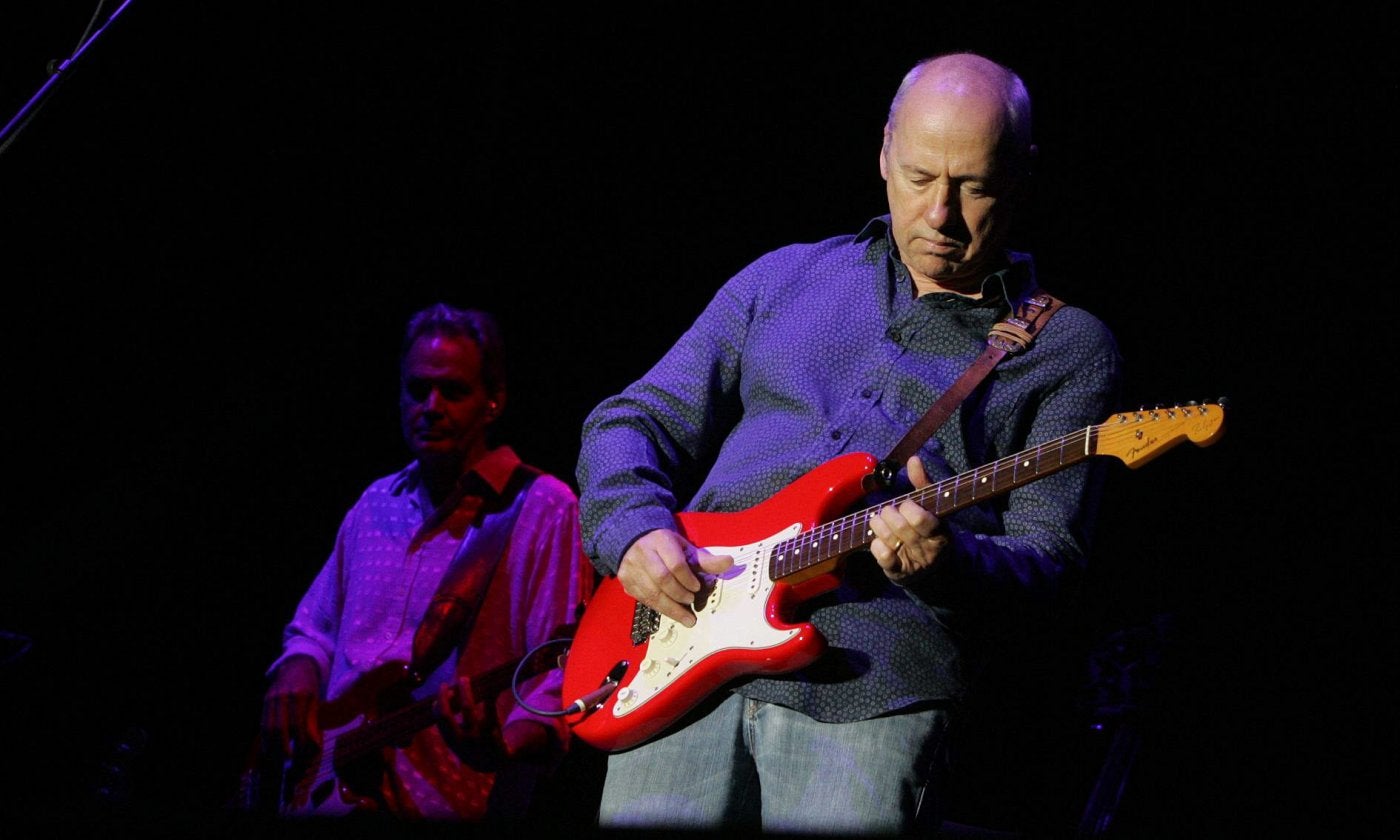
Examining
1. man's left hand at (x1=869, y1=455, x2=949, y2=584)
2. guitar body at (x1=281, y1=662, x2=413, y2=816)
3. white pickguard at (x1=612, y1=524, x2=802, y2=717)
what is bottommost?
guitar body at (x1=281, y1=662, x2=413, y2=816)

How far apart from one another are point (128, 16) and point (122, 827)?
2.05 meters

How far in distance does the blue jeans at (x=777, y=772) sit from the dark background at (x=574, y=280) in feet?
5.73

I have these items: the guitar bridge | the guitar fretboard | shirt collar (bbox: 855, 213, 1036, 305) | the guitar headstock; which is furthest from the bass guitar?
the guitar headstock

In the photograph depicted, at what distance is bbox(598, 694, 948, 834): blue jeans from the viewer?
205 cm

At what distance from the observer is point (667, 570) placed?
2.30m

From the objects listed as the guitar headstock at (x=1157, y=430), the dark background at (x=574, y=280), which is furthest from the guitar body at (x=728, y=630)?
the dark background at (x=574, y=280)

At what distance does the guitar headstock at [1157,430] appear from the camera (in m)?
2.13

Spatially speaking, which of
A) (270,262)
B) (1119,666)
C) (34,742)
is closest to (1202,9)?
(1119,666)

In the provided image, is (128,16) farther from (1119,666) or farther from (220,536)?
(1119,666)

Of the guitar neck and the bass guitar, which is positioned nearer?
the guitar neck

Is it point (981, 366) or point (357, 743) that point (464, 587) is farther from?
point (981, 366)

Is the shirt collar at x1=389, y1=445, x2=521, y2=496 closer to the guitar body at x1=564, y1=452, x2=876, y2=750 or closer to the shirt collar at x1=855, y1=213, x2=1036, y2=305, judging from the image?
the guitar body at x1=564, y1=452, x2=876, y2=750

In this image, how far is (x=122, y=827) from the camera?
3.69 feet

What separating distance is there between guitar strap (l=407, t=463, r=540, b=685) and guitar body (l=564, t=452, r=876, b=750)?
5.35ft
